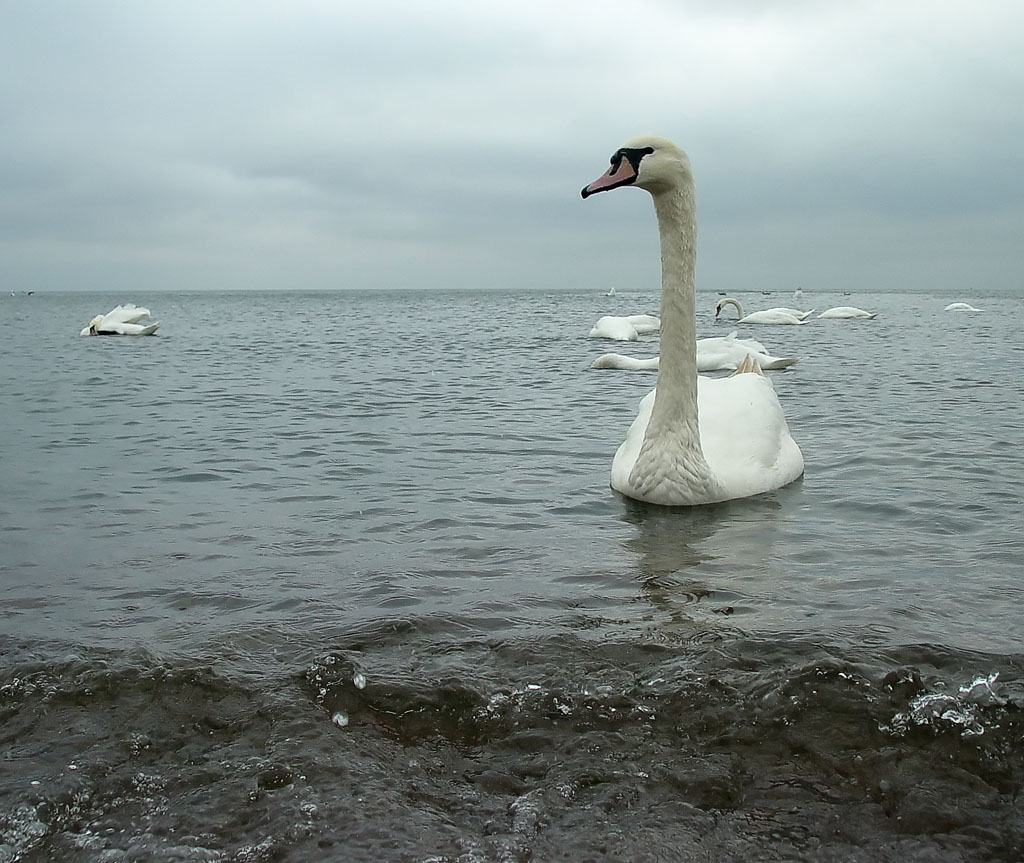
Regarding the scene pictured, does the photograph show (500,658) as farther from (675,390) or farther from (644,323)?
(644,323)

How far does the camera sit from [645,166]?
5.35 metres

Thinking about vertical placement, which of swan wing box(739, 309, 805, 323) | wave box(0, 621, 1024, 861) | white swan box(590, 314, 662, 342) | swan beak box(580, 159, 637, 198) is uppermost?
swan beak box(580, 159, 637, 198)

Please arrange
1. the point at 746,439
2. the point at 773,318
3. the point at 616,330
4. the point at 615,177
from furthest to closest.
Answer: the point at 773,318 → the point at 616,330 → the point at 746,439 → the point at 615,177

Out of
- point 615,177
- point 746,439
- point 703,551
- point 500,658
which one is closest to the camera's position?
point 500,658

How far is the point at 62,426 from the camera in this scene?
930cm

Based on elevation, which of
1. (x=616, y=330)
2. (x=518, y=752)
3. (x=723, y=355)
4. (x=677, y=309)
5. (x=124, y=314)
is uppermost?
(x=677, y=309)

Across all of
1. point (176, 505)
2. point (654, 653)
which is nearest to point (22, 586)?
point (176, 505)

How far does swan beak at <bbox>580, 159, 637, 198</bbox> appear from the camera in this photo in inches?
207

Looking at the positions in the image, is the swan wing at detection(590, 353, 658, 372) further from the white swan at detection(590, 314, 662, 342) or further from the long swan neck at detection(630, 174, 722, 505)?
the long swan neck at detection(630, 174, 722, 505)

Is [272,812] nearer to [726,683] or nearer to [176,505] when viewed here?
[726,683]

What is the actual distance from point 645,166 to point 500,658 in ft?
10.1

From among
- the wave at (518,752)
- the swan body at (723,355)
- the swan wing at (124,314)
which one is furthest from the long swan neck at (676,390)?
the swan wing at (124,314)

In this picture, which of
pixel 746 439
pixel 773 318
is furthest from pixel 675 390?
pixel 773 318

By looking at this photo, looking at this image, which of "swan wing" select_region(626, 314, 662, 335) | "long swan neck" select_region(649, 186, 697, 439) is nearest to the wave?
"long swan neck" select_region(649, 186, 697, 439)
